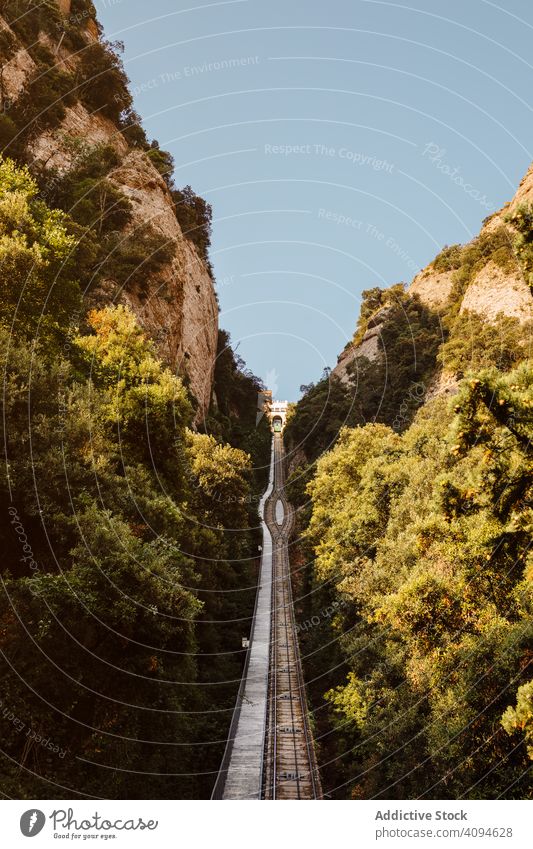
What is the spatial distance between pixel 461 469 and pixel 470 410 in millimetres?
17318

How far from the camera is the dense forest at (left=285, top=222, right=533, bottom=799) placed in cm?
941

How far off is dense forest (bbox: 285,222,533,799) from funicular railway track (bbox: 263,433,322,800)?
927 mm

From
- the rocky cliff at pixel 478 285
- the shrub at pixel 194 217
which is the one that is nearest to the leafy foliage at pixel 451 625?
the rocky cliff at pixel 478 285

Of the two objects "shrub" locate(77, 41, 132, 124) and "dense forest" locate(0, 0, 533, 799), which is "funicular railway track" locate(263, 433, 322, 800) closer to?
"dense forest" locate(0, 0, 533, 799)

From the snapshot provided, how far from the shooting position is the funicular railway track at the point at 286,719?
2108cm

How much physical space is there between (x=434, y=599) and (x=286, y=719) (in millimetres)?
12416

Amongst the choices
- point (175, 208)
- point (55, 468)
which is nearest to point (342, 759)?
point (55, 468)

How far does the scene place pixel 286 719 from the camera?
2692cm

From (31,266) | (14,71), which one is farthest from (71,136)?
(31,266)

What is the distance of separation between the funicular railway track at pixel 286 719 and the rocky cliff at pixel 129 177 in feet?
69.7

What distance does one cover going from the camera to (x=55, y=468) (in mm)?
16703

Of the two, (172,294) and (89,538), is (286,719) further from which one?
(172,294)

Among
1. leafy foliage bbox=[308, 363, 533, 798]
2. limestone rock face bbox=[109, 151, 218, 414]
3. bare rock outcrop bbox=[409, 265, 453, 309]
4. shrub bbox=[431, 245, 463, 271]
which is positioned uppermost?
shrub bbox=[431, 245, 463, 271]

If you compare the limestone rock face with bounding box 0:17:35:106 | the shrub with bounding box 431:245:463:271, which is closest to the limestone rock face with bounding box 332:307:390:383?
the shrub with bounding box 431:245:463:271
